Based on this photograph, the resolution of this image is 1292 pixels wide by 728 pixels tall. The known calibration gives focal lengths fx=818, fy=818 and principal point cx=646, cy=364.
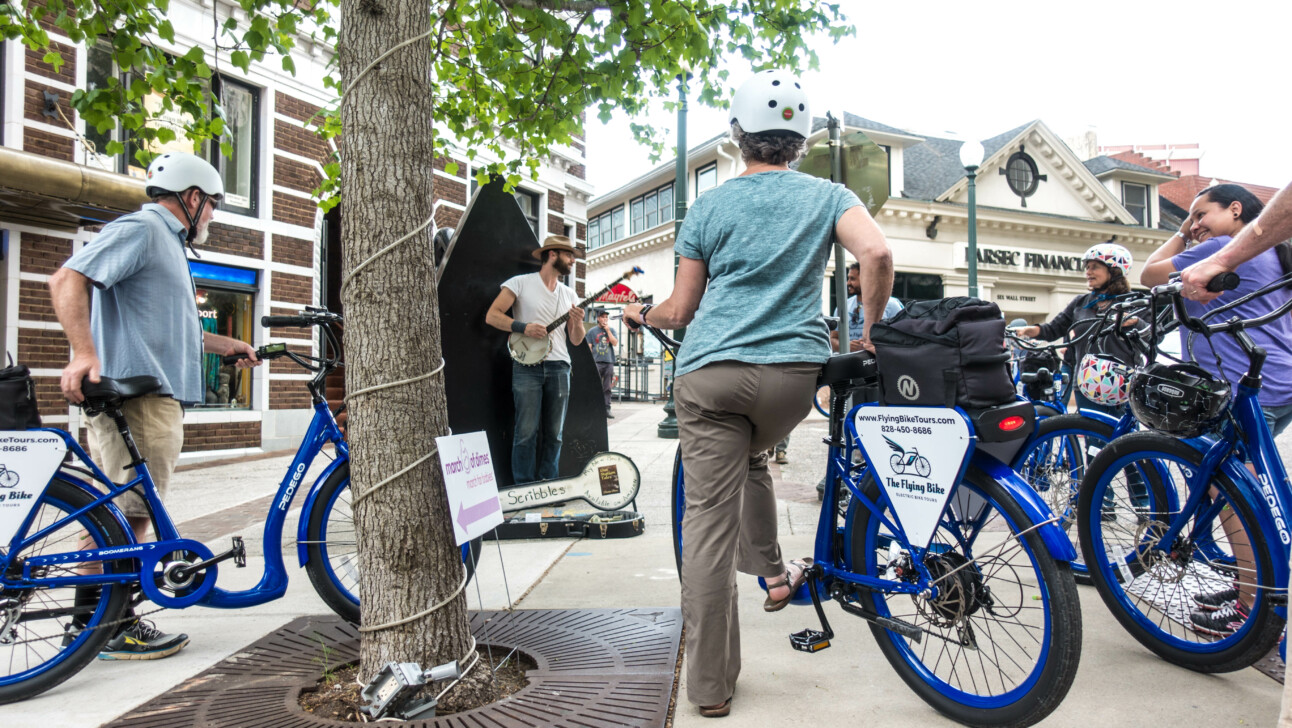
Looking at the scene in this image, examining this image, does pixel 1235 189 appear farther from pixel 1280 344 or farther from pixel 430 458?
pixel 430 458

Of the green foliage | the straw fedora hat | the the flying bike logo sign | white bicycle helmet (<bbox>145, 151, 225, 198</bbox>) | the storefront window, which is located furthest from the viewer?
the storefront window

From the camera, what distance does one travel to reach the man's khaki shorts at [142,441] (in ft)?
10.1

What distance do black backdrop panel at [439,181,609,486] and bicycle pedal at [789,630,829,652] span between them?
8.02 ft

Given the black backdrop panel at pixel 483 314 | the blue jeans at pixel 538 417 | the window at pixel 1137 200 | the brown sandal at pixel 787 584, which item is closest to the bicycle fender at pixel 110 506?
the black backdrop panel at pixel 483 314

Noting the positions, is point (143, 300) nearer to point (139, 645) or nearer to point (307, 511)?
point (307, 511)

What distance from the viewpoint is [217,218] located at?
35.4 ft

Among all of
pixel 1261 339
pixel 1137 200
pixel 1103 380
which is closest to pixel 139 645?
pixel 1261 339

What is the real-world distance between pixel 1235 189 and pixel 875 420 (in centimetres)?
209

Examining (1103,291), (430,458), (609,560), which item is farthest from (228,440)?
(1103,291)

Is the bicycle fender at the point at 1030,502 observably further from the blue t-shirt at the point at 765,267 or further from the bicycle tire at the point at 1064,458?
the bicycle tire at the point at 1064,458

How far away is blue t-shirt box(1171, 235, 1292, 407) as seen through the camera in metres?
2.99

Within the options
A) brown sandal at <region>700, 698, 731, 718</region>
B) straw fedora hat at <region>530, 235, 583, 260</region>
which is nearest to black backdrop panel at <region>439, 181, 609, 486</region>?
straw fedora hat at <region>530, 235, 583, 260</region>

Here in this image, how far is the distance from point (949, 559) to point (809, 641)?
66cm

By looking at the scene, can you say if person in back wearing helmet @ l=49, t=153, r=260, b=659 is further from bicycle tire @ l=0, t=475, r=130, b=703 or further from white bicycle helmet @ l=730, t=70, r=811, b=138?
white bicycle helmet @ l=730, t=70, r=811, b=138
